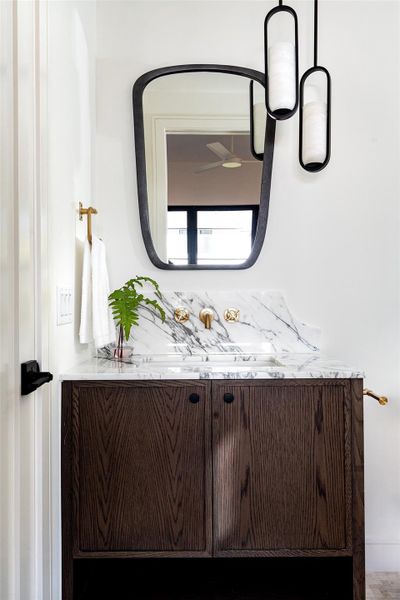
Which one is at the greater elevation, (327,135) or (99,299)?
(327,135)

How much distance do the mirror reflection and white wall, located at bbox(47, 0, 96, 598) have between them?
304mm

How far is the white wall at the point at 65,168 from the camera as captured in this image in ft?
4.50

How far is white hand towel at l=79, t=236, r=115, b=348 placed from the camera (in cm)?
168

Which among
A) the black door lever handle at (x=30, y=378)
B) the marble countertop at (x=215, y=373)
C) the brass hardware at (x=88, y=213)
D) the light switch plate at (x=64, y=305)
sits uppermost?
the brass hardware at (x=88, y=213)

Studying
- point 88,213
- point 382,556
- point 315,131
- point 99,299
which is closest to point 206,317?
point 99,299

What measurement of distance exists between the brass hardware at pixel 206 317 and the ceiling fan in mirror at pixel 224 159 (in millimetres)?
622

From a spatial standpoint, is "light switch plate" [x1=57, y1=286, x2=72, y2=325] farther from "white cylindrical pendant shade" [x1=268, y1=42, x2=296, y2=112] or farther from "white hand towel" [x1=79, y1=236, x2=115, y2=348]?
"white cylindrical pendant shade" [x1=268, y1=42, x2=296, y2=112]

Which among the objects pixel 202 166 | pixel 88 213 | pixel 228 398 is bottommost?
pixel 228 398

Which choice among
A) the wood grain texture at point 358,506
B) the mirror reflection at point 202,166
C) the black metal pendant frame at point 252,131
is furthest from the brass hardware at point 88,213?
the wood grain texture at point 358,506

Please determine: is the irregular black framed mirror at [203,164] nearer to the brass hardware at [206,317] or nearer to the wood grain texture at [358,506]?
the brass hardware at [206,317]

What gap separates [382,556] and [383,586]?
5.6 inches

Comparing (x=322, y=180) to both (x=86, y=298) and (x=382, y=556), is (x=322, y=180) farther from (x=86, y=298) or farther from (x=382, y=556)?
(x=382, y=556)

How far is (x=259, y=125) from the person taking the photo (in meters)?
2.01

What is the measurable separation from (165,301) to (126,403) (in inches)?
25.3
